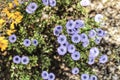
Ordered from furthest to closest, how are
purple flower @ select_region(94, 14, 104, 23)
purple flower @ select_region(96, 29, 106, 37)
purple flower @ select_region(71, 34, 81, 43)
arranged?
purple flower @ select_region(94, 14, 104, 23), purple flower @ select_region(96, 29, 106, 37), purple flower @ select_region(71, 34, 81, 43)

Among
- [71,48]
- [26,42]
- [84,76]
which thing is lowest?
[84,76]

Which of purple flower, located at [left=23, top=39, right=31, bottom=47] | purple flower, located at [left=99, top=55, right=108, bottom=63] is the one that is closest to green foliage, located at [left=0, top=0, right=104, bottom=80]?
purple flower, located at [left=23, top=39, right=31, bottom=47]

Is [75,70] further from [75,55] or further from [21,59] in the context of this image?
[21,59]

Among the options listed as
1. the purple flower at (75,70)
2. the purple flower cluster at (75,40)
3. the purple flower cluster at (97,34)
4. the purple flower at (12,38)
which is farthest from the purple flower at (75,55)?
the purple flower at (12,38)

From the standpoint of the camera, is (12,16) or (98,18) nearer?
(12,16)

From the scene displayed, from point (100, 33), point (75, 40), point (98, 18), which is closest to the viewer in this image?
point (75, 40)

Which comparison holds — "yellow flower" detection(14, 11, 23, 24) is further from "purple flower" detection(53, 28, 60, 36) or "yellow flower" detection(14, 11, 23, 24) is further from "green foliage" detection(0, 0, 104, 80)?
"purple flower" detection(53, 28, 60, 36)

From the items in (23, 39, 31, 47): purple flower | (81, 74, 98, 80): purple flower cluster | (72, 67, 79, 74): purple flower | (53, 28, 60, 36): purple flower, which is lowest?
(81, 74, 98, 80): purple flower cluster

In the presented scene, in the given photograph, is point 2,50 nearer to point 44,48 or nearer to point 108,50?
point 44,48

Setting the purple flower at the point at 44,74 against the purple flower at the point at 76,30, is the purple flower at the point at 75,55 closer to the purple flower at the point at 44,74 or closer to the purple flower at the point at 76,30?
the purple flower at the point at 76,30

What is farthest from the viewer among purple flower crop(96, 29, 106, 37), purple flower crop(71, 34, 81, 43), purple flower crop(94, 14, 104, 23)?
purple flower crop(94, 14, 104, 23)

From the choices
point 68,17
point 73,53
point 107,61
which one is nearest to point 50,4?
point 68,17

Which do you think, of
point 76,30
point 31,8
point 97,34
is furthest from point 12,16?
point 97,34
